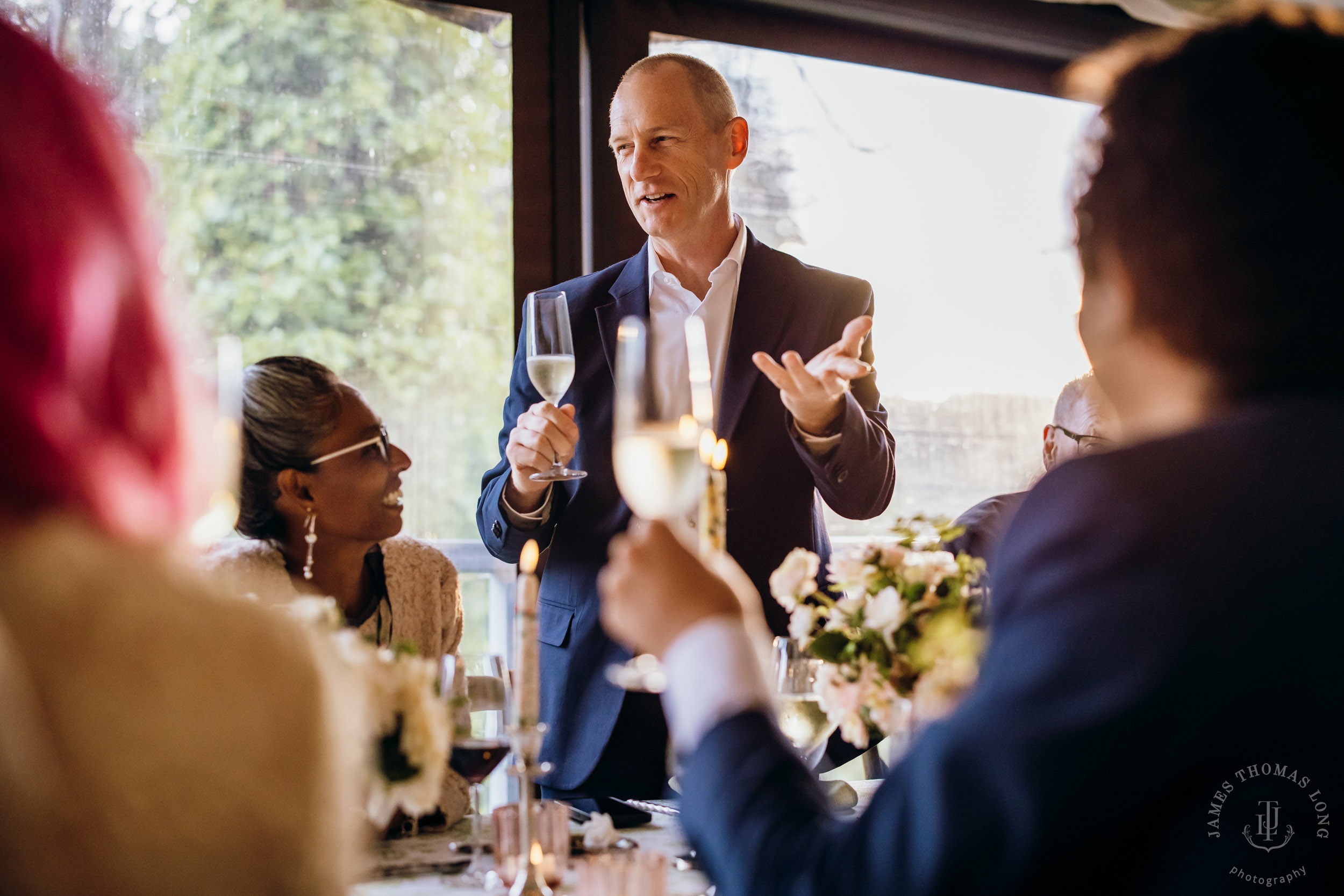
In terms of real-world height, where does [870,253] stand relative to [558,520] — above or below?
above

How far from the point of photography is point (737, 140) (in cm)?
284

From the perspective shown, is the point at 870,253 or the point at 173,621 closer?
the point at 173,621

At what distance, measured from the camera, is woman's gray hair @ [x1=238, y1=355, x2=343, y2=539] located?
225 cm

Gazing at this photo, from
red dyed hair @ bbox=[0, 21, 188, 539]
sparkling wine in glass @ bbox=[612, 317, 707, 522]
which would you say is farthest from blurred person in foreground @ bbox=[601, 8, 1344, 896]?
red dyed hair @ bbox=[0, 21, 188, 539]

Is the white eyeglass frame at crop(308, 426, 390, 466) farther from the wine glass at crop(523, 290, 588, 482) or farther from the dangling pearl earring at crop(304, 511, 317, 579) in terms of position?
the wine glass at crop(523, 290, 588, 482)

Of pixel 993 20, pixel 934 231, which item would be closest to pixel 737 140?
pixel 934 231

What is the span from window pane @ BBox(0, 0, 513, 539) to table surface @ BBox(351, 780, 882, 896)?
177 centimetres

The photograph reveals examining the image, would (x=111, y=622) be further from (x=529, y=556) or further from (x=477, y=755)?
(x=477, y=755)

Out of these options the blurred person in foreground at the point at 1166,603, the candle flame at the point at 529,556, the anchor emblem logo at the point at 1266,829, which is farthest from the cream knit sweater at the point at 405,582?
the anchor emblem logo at the point at 1266,829

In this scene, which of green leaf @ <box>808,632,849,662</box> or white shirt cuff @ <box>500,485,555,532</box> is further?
white shirt cuff @ <box>500,485,555,532</box>

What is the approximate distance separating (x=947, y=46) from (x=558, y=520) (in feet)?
8.17

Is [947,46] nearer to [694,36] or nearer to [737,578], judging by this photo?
[694,36]

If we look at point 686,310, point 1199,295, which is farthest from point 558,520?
point 1199,295

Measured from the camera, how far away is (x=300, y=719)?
0.63 m
